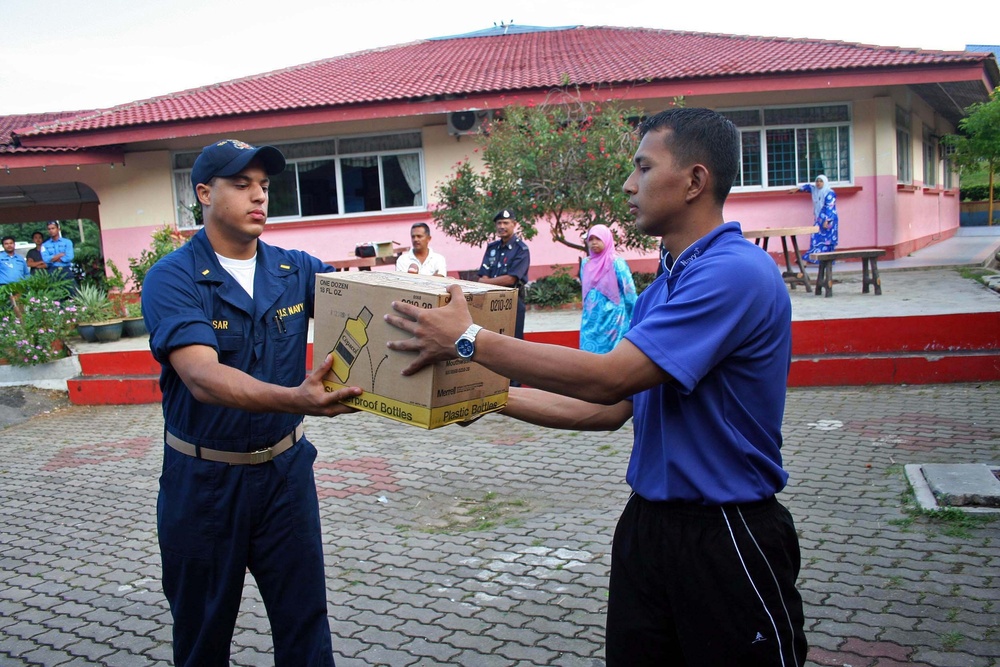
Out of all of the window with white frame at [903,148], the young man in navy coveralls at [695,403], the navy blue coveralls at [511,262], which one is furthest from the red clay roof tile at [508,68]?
the young man in navy coveralls at [695,403]

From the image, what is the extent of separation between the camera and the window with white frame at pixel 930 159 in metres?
22.0

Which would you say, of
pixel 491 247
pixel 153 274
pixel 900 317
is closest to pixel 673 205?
pixel 153 274

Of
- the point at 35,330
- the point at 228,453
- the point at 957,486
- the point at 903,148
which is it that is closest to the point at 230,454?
the point at 228,453

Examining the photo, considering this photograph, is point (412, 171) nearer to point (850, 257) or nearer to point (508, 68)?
point (508, 68)

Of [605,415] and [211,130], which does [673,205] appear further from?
[211,130]

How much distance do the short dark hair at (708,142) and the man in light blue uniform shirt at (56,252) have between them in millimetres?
15361

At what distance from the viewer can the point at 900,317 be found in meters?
8.73

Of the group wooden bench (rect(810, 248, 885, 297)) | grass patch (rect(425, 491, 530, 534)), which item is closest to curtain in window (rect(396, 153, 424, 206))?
wooden bench (rect(810, 248, 885, 297))

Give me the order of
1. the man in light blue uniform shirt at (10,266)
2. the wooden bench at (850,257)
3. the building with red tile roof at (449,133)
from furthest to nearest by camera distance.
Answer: the building with red tile roof at (449,133) → the man in light blue uniform shirt at (10,266) → the wooden bench at (850,257)

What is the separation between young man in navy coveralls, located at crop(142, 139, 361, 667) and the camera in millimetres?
2646

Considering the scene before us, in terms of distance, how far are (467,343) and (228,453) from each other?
3.38ft

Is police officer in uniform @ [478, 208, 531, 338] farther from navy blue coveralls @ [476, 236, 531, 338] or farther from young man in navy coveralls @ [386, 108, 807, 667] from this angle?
young man in navy coveralls @ [386, 108, 807, 667]

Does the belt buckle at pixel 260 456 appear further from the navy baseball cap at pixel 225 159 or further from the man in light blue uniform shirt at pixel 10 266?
the man in light blue uniform shirt at pixel 10 266

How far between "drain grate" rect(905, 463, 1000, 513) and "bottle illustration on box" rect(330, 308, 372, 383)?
408cm
